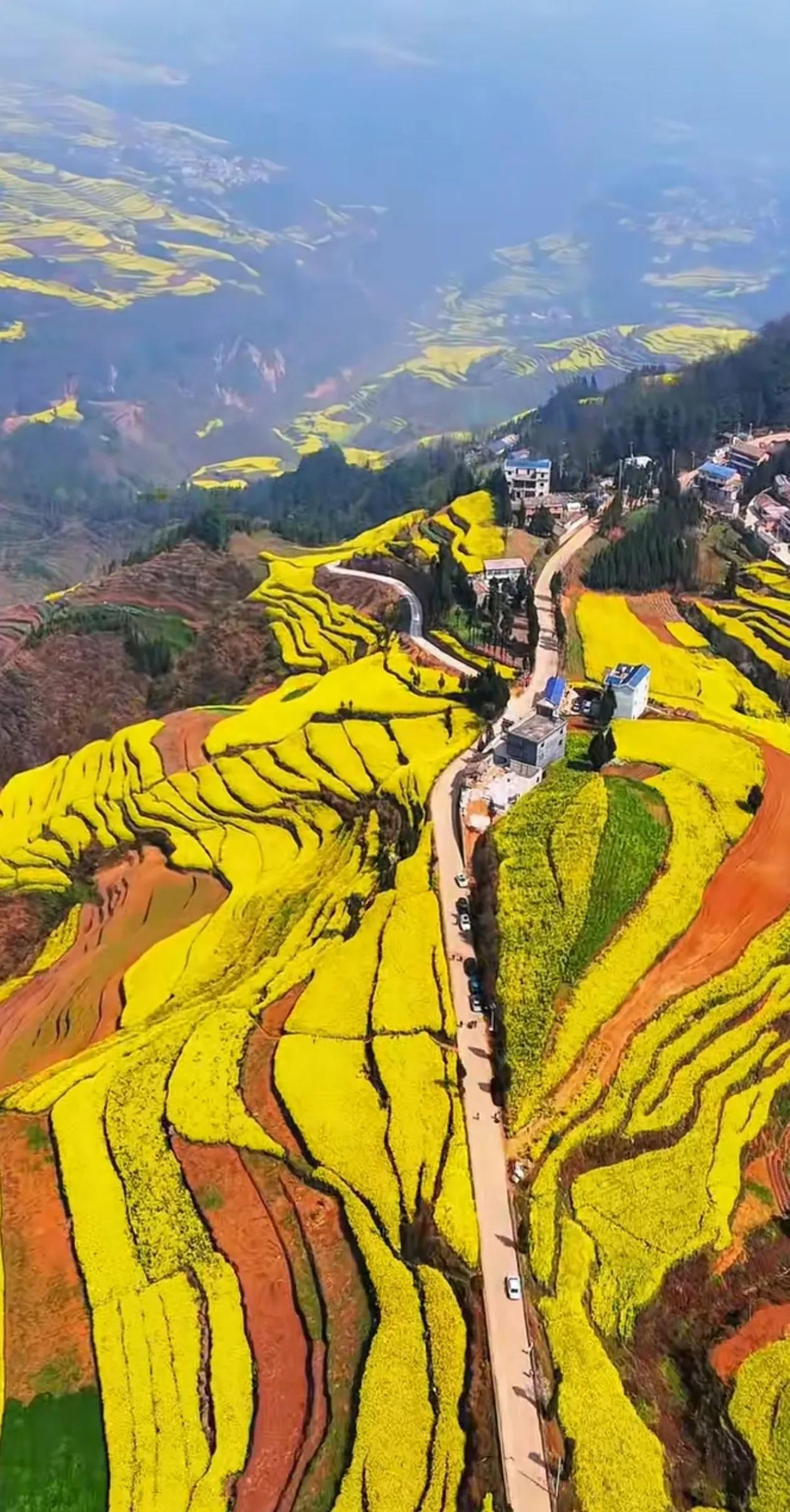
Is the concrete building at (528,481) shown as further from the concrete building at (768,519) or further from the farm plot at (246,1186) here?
the farm plot at (246,1186)

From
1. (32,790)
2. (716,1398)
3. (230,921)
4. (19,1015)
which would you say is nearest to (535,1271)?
(716,1398)

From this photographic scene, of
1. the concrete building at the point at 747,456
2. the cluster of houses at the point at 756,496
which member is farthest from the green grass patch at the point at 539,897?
the concrete building at the point at 747,456

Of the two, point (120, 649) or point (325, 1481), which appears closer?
point (325, 1481)

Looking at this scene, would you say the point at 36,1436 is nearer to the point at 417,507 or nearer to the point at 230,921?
the point at 230,921

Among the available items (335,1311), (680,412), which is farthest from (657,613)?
(335,1311)

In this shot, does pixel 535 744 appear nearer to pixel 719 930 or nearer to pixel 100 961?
pixel 719 930

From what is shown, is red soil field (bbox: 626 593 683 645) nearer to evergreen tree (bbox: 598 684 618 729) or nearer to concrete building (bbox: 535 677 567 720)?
concrete building (bbox: 535 677 567 720)
